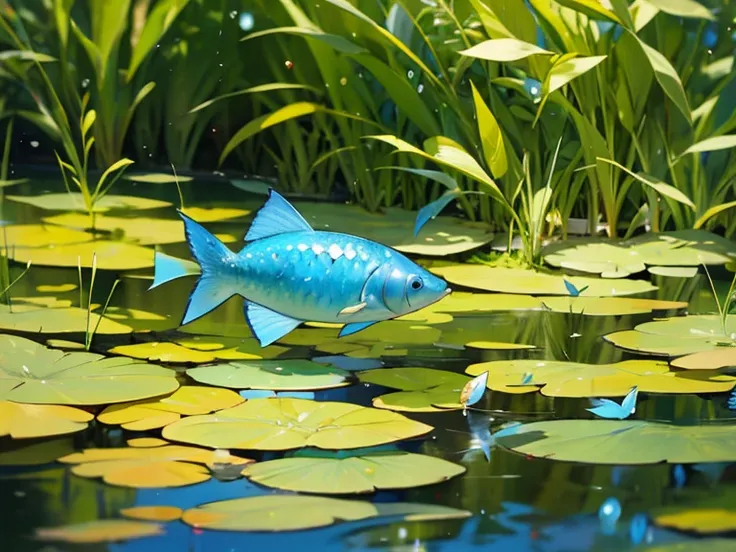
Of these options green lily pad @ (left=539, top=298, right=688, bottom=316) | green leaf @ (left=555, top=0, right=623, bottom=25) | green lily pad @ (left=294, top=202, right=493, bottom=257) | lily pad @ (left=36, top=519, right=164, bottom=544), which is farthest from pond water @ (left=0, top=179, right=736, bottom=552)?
green leaf @ (left=555, top=0, right=623, bottom=25)

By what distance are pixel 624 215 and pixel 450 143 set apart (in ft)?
1.97

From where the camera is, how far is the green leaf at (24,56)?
2.81 metres

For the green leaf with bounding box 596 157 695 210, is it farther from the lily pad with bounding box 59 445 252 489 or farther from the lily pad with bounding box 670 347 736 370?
the lily pad with bounding box 59 445 252 489

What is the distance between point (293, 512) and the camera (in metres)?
0.90

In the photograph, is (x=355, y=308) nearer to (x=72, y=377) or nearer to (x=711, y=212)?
(x=72, y=377)

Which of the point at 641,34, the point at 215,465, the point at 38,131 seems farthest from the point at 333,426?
the point at 38,131

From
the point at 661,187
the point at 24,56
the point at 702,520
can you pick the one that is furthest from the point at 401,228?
the point at 702,520

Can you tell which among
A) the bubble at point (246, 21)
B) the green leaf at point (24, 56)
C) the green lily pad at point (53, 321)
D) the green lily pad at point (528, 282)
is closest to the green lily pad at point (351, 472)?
the green lily pad at point (53, 321)

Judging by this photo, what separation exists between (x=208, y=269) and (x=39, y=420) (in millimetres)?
310

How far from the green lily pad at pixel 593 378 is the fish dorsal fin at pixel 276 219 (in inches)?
12.3

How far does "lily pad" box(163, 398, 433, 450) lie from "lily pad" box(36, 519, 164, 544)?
0.68 ft

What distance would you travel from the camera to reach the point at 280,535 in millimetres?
854

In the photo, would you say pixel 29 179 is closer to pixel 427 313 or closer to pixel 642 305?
pixel 427 313

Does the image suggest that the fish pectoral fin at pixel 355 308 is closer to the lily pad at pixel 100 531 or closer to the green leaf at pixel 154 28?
the lily pad at pixel 100 531
